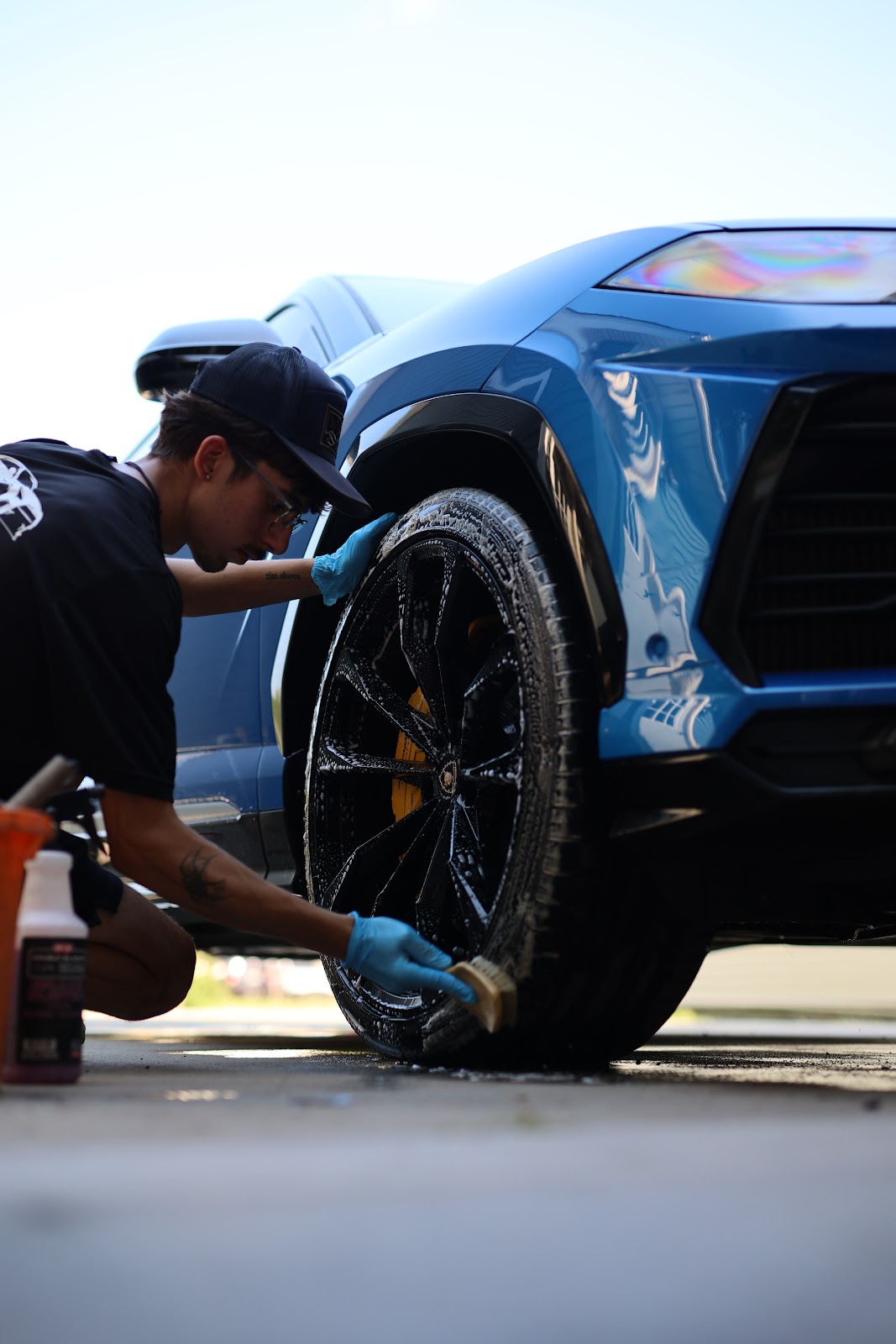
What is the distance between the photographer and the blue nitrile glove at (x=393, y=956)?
2.14m

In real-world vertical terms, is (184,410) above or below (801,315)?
below

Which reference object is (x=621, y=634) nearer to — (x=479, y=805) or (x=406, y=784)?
(x=479, y=805)

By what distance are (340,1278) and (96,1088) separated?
3.08 ft

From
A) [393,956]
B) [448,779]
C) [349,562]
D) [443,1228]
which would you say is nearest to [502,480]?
[349,562]

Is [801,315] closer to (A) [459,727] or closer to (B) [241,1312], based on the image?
(A) [459,727]

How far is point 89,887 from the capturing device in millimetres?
2525

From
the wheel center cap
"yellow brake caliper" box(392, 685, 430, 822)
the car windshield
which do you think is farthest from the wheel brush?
the car windshield

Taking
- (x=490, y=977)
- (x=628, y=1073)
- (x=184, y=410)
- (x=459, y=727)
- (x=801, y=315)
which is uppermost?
(x=801, y=315)

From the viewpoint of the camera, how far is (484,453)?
96.0 inches

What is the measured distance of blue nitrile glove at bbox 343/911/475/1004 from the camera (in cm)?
214

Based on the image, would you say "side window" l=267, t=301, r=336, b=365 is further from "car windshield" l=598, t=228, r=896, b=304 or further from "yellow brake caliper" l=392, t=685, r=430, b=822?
"car windshield" l=598, t=228, r=896, b=304

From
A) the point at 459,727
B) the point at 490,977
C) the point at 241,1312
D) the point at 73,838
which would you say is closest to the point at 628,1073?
the point at 490,977

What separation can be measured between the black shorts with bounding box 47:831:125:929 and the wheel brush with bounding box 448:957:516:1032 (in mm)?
762

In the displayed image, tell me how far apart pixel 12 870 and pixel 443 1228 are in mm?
882
